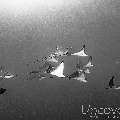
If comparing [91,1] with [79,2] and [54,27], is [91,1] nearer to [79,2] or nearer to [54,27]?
[79,2]

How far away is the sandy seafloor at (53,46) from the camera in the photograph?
1.71 metres

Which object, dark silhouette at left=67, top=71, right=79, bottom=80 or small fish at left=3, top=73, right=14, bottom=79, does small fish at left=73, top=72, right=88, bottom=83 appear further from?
small fish at left=3, top=73, right=14, bottom=79

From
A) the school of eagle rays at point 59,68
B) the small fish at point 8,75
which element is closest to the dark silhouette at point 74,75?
the school of eagle rays at point 59,68

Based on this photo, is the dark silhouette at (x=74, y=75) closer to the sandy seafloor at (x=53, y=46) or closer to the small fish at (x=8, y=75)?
the sandy seafloor at (x=53, y=46)

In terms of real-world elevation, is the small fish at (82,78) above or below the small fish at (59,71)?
below

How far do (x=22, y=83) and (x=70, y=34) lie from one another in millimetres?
534

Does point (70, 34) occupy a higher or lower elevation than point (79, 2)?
lower

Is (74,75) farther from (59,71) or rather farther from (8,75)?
(8,75)

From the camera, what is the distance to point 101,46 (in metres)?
1.76

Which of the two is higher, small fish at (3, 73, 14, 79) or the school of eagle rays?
the school of eagle rays

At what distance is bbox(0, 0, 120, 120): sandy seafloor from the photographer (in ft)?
5.61

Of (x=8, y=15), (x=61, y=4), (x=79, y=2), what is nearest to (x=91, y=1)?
(x=79, y=2)

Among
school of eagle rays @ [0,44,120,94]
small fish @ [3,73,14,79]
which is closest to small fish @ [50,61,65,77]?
school of eagle rays @ [0,44,120,94]

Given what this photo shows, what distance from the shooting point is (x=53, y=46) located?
174cm
